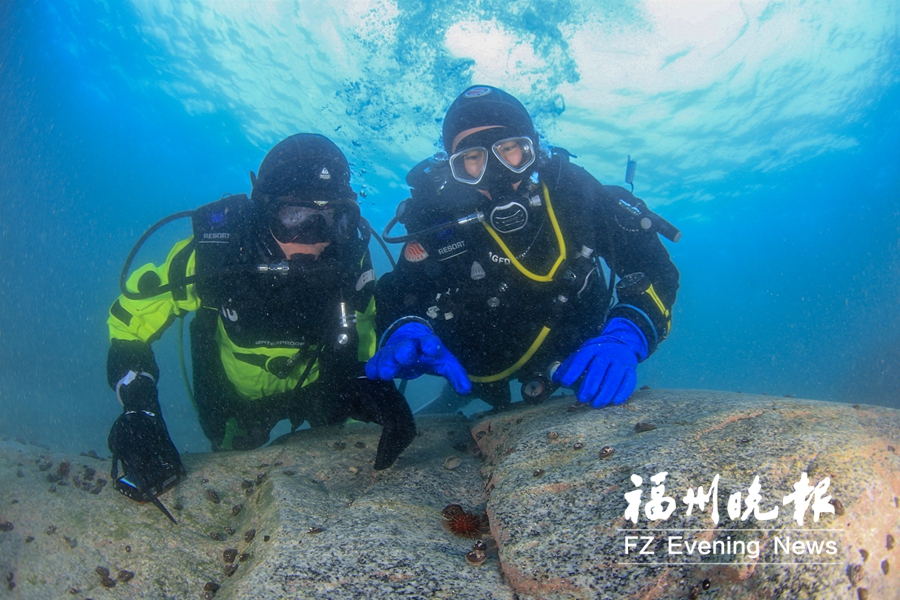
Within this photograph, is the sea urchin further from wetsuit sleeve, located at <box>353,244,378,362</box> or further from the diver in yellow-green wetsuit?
wetsuit sleeve, located at <box>353,244,378,362</box>

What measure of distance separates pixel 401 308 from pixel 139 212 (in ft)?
257

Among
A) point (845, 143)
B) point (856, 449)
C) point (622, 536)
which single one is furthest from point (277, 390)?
point (845, 143)

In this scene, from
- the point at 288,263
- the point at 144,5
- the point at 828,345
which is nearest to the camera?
the point at 288,263

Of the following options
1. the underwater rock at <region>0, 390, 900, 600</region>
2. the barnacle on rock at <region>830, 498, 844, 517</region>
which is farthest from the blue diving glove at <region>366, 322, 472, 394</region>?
the barnacle on rock at <region>830, 498, 844, 517</region>

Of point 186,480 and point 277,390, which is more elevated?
point 277,390

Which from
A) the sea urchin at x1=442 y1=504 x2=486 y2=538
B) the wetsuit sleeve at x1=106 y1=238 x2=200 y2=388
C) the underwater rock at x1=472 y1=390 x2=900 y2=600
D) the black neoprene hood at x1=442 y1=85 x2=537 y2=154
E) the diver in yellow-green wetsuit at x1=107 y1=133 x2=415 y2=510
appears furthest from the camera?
the black neoprene hood at x1=442 y1=85 x2=537 y2=154

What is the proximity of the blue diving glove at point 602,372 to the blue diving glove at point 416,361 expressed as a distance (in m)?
0.93

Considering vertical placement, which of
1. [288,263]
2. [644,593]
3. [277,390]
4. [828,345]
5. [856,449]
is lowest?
[644,593]

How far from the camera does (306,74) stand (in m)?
23.4

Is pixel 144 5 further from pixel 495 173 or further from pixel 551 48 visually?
pixel 495 173

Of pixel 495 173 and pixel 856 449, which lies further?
pixel 495 173

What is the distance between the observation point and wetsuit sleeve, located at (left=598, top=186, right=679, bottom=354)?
4.33 m

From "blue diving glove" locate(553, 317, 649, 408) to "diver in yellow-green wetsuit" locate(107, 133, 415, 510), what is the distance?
63.4 inches

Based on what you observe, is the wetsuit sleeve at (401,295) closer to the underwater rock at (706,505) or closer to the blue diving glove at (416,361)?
the blue diving glove at (416,361)
